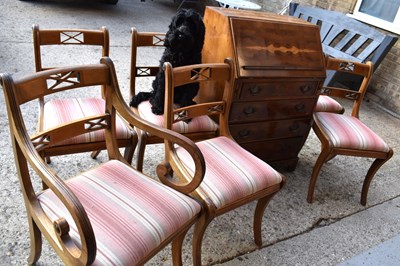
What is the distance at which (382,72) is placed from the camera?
4.06 metres

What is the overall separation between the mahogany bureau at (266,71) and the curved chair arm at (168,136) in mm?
638

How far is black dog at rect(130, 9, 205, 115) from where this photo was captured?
1.82m

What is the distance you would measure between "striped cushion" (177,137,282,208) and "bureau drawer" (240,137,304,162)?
1.50ft

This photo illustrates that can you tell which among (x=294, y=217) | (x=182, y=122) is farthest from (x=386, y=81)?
(x=182, y=122)

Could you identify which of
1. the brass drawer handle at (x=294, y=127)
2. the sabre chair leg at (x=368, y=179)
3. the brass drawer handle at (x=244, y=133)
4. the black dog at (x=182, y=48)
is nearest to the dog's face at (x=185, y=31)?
the black dog at (x=182, y=48)

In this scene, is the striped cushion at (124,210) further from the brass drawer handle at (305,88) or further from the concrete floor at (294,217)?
the brass drawer handle at (305,88)

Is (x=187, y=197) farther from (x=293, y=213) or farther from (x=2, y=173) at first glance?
(x=2, y=173)

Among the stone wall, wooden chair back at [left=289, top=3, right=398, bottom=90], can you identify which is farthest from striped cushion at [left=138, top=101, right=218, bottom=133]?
the stone wall

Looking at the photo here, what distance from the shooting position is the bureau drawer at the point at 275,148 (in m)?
2.26

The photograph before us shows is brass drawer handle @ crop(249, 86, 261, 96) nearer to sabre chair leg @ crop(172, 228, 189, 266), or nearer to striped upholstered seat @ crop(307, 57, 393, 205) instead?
striped upholstered seat @ crop(307, 57, 393, 205)

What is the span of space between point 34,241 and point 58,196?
0.53 metres

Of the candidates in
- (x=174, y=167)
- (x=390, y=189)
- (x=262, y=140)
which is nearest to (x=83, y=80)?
(x=174, y=167)

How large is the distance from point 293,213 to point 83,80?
5.16 ft

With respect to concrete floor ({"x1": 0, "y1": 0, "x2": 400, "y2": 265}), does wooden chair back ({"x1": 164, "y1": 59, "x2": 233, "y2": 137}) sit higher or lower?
higher
